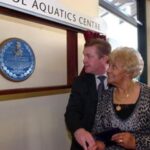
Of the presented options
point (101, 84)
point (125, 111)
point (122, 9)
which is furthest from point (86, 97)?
point (122, 9)

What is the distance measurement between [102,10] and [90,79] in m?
1.64

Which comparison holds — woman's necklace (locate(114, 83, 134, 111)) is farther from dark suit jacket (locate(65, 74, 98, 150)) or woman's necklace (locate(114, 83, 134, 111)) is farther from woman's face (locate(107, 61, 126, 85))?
dark suit jacket (locate(65, 74, 98, 150))

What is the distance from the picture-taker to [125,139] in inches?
58.8

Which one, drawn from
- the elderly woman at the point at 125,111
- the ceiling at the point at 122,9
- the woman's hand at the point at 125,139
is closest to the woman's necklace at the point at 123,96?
the elderly woman at the point at 125,111

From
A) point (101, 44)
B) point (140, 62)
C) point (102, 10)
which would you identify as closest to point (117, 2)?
point (102, 10)

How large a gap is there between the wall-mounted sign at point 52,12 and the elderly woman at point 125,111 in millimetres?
511

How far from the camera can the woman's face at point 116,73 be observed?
5.11ft

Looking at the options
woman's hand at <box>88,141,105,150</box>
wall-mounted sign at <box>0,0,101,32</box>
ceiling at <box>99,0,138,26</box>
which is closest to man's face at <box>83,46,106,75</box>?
wall-mounted sign at <box>0,0,101,32</box>

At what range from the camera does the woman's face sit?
5.11 feet

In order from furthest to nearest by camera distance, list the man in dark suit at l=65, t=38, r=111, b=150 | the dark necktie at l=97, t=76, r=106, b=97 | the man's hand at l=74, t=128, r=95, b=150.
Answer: the dark necktie at l=97, t=76, r=106, b=97
the man in dark suit at l=65, t=38, r=111, b=150
the man's hand at l=74, t=128, r=95, b=150

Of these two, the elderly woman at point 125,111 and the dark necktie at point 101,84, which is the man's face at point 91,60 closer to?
the dark necktie at point 101,84

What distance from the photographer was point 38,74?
1910mm

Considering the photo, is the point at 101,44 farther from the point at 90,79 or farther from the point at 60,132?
the point at 60,132

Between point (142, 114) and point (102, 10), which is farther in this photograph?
point (102, 10)
